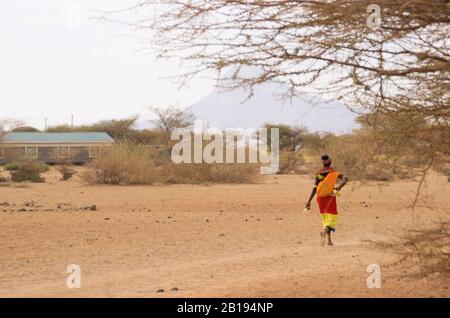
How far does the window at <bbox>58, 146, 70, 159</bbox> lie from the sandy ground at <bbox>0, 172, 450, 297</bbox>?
31214 mm

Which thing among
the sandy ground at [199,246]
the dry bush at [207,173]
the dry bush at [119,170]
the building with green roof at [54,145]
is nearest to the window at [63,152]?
the building with green roof at [54,145]

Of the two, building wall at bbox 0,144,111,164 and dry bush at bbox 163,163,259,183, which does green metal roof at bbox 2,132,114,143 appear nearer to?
building wall at bbox 0,144,111,164

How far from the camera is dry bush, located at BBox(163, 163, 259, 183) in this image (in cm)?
3772

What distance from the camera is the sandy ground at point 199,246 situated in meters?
9.47

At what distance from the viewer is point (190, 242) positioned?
1549 cm

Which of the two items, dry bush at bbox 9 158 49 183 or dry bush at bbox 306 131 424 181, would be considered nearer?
dry bush at bbox 306 131 424 181

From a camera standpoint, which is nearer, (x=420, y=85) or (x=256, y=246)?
(x=420, y=85)

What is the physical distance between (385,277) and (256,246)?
18.1 ft

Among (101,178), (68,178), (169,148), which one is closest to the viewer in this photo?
(101,178)

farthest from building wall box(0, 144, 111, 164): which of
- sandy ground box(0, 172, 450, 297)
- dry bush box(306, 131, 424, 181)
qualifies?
dry bush box(306, 131, 424, 181)

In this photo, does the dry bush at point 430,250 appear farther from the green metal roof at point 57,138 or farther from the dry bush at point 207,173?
the green metal roof at point 57,138

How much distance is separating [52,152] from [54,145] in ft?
4.77
